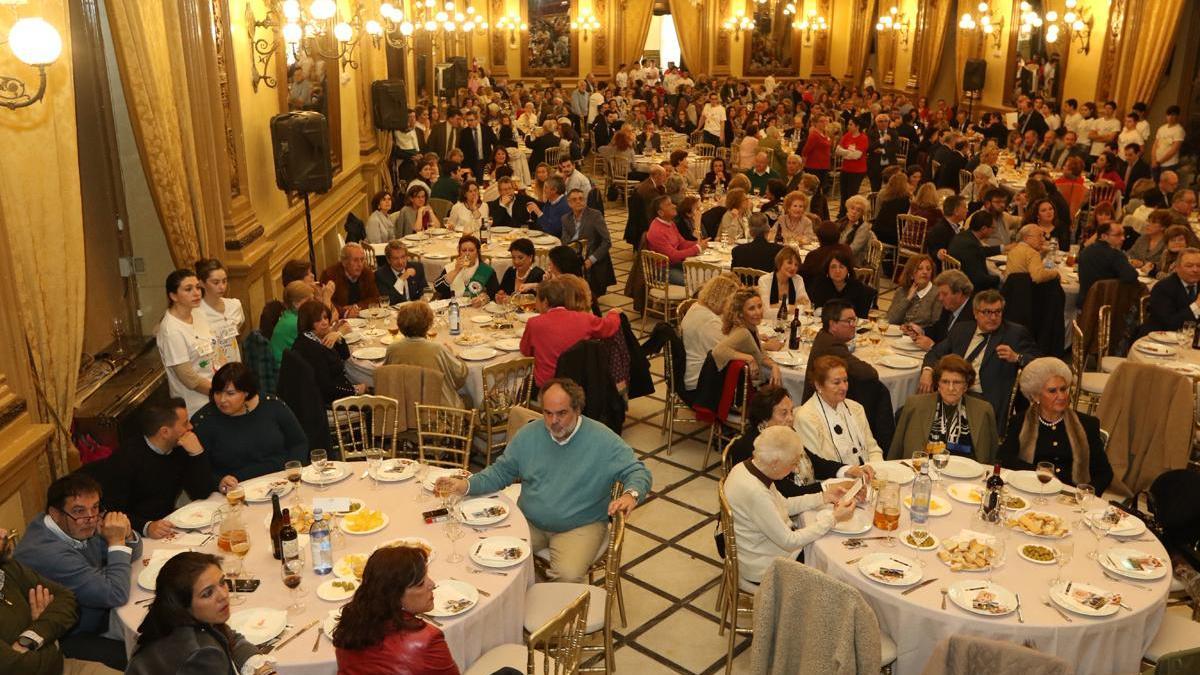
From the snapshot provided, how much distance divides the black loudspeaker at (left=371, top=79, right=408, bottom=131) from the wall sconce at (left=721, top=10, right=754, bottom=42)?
14.4m

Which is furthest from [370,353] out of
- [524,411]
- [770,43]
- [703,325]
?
[770,43]

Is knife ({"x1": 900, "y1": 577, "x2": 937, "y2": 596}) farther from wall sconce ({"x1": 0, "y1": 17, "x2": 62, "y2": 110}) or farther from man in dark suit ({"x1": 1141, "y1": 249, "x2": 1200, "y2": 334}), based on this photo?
man in dark suit ({"x1": 1141, "y1": 249, "x2": 1200, "y2": 334})

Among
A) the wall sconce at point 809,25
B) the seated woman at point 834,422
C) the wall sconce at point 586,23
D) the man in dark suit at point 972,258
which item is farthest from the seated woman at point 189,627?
the wall sconce at point 809,25

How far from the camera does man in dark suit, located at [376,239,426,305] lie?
776cm

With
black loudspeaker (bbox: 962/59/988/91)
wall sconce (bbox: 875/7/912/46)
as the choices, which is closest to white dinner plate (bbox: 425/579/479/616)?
black loudspeaker (bbox: 962/59/988/91)

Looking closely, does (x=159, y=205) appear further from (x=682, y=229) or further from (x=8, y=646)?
(x=682, y=229)

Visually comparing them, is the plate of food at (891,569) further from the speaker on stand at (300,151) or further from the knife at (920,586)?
the speaker on stand at (300,151)

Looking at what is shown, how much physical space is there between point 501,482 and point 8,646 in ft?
6.48

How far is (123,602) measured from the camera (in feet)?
11.9

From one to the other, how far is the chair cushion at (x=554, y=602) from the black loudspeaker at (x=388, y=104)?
9.74 meters

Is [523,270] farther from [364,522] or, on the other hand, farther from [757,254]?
[364,522]

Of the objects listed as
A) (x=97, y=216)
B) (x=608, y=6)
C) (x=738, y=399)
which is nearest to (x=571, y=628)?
(x=738, y=399)

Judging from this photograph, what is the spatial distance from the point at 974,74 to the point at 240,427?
17606mm

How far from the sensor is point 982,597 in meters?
3.66
